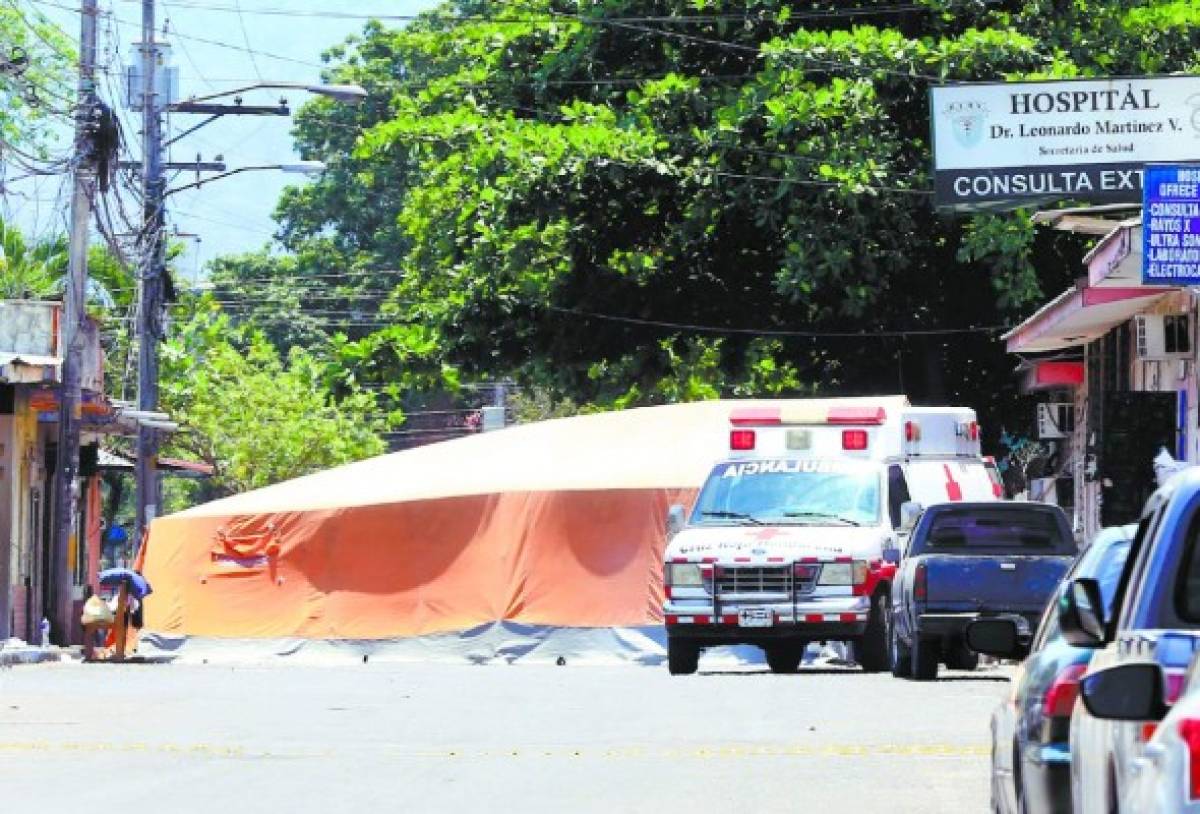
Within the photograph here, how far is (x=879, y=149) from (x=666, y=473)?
611 centimetres

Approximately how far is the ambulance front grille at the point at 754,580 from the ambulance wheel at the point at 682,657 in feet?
3.75

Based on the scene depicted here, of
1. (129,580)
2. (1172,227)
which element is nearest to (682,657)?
(1172,227)

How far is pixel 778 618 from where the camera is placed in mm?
27312

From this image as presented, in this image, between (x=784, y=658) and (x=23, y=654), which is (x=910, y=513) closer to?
(x=784, y=658)

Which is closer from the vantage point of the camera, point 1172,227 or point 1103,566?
point 1103,566

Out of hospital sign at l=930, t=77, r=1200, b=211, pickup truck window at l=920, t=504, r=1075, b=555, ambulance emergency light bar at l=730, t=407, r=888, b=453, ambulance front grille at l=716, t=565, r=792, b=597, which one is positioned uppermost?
hospital sign at l=930, t=77, r=1200, b=211

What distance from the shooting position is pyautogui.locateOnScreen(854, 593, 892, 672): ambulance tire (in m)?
27.9

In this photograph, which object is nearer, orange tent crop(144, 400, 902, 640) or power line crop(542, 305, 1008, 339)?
orange tent crop(144, 400, 902, 640)

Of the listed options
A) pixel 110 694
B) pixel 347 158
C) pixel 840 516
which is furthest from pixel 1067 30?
pixel 347 158

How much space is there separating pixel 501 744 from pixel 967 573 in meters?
7.44

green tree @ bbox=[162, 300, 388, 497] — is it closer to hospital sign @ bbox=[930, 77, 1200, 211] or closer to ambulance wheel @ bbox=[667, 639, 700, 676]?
hospital sign @ bbox=[930, 77, 1200, 211]

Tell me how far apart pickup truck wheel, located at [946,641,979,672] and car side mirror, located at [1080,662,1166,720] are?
68.2 ft

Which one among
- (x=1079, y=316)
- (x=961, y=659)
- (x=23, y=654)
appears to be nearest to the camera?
(x=961, y=659)

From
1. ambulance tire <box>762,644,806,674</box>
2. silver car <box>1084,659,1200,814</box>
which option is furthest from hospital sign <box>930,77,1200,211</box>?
silver car <box>1084,659,1200,814</box>
